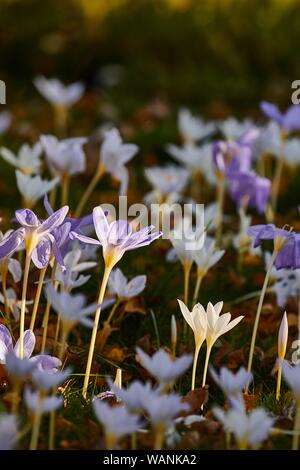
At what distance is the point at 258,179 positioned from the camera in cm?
338

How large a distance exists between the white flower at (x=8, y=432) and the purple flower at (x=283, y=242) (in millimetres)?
834

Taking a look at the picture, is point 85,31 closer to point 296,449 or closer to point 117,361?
point 117,361

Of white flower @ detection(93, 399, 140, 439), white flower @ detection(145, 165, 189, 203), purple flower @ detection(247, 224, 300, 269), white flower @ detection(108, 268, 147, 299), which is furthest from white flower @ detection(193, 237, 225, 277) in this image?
white flower @ detection(93, 399, 140, 439)

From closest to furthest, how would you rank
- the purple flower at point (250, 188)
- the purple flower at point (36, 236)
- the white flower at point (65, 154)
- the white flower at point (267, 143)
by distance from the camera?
the purple flower at point (36, 236)
the white flower at point (65, 154)
the purple flower at point (250, 188)
the white flower at point (267, 143)

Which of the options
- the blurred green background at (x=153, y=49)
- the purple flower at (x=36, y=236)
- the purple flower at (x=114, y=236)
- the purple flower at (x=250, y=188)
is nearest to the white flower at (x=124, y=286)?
the purple flower at (x=36, y=236)

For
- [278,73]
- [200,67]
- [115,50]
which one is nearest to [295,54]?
[278,73]

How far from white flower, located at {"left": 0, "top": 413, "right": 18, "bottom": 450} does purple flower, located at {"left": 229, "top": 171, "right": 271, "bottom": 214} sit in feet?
5.75

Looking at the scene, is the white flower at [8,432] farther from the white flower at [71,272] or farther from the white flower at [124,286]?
the white flower at [124,286]

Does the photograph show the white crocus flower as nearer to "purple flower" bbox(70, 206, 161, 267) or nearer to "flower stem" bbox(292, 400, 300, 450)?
"purple flower" bbox(70, 206, 161, 267)

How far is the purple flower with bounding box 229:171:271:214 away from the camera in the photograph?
3347 millimetres

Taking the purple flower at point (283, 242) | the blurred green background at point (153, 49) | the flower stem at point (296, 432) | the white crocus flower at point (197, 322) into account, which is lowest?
the flower stem at point (296, 432)

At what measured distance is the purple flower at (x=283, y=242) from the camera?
7.45 feet
